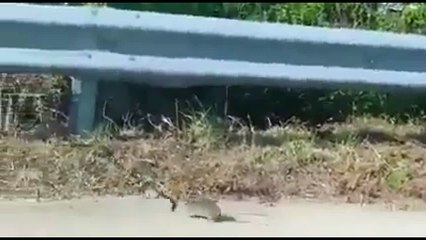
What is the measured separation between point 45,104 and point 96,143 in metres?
0.47

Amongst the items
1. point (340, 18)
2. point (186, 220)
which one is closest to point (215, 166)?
point (186, 220)

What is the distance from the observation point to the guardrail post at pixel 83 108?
14.2ft

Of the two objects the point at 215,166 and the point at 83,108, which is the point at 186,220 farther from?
the point at 83,108

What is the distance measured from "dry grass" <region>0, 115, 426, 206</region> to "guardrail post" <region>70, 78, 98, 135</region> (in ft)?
0.33

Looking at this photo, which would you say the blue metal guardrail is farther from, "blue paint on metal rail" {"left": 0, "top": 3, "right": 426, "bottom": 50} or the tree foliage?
the tree foliage

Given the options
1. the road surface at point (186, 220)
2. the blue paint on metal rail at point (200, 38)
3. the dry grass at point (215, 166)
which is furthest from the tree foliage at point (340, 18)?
the road surface at point (186, 220)

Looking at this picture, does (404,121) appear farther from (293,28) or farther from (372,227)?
(372,227)

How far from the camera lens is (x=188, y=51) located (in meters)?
4.38

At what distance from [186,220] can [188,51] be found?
103 cm

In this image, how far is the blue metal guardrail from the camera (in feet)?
13.8

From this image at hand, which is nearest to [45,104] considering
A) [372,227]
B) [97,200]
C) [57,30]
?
[57,30]

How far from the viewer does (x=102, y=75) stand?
4.21 metres

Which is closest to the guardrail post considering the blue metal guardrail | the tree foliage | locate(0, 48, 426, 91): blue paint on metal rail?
Answer: the blue metal guardrail

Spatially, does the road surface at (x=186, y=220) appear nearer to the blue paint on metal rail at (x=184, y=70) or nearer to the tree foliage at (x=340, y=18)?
the blue paint on metal rail at (x=184, y=70)
